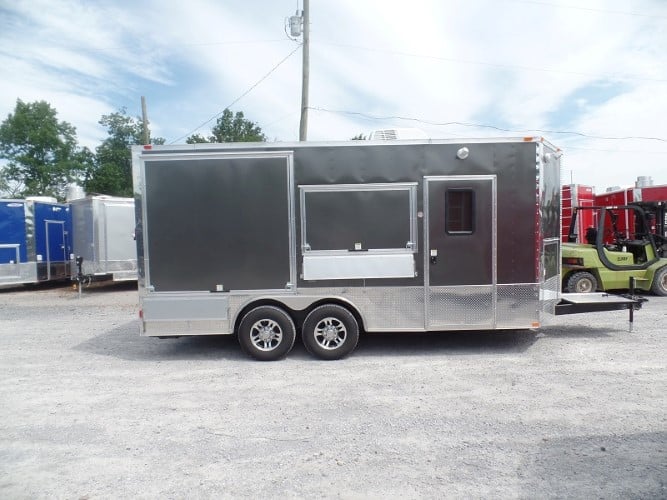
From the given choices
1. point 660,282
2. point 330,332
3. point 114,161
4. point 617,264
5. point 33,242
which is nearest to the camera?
point 330,332

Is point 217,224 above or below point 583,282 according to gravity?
above

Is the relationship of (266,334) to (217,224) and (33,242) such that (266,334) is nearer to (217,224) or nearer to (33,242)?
(217,224)

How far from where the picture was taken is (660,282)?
10.8 m

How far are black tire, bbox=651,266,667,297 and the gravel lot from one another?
14.6ft

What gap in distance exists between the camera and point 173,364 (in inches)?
245

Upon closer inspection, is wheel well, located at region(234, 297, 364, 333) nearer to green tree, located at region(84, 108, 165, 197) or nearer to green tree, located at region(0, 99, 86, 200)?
green tree, located at region(84, 108, 165, 197)

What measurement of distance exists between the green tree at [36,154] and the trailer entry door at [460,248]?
4922 cm

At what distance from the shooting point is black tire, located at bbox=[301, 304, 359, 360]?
606cm

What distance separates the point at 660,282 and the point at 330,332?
9.20 m

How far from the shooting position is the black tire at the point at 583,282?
410 inches

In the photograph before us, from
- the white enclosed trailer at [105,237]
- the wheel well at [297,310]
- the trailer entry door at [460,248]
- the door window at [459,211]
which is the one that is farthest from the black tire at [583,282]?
the white enclosed trailer at [105,237]

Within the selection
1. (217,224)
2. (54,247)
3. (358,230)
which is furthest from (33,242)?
(358,230)

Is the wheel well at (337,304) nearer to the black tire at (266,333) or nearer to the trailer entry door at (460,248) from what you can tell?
the black tire at (266,333)

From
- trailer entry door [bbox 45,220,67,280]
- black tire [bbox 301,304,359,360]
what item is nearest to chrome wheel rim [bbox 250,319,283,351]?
black tire [bbox 301,304,359,360]
